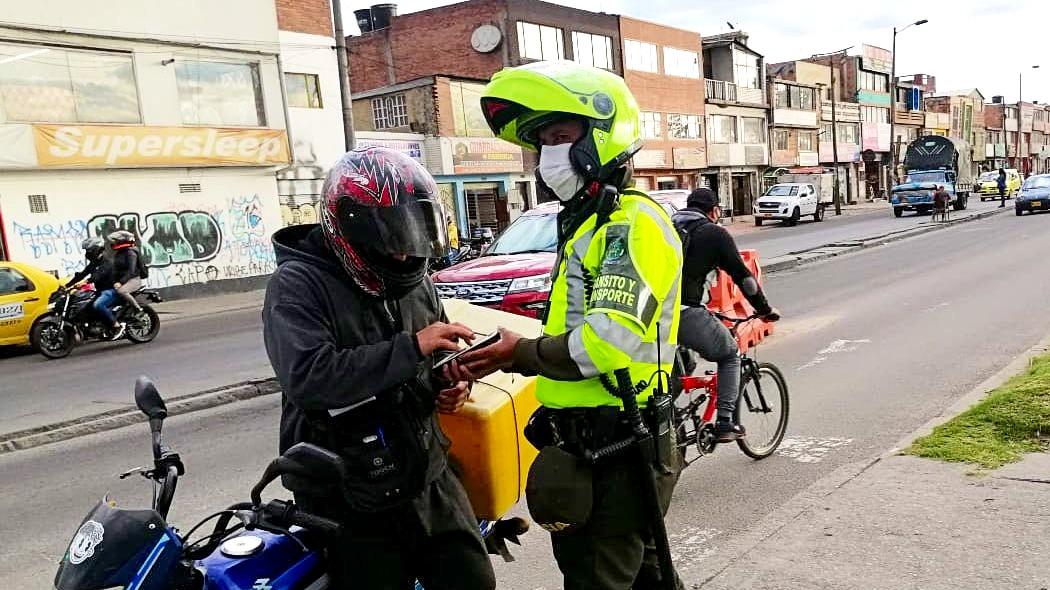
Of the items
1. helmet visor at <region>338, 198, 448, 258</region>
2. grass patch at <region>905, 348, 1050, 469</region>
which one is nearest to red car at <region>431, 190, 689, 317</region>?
grass patch at <region>905, 348, 1050, 469</region>

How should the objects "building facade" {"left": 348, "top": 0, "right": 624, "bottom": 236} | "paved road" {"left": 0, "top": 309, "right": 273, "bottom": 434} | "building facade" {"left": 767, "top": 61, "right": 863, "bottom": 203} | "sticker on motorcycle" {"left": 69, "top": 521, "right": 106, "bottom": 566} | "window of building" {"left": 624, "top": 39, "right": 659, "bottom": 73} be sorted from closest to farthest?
1. "sticker on motorcycle" {"left": 69, "top": 521, "right": 106, "bottom": 566}
2. "paved road" {"left": 0, "top": 309, "right": 273, "bottom": 434}
3. "building facade" {"left": 348, "top": 0, "right": 624, "bottom": 236}
4. "window of building" {"left": 624, "top": 39, "right": 659, "bottom": 73}
5. "building facade" {"left": 767, "top": 61, "right": 863, "bottom": 203}

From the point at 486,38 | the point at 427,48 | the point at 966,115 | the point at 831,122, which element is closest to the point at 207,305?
the point at 486,38

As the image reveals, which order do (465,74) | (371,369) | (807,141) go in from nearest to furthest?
(371,369) < (465,74) < (807,141)

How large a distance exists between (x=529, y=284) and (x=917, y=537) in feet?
21.4

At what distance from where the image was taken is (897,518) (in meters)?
3.94

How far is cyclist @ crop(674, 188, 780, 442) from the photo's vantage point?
5.09 metres

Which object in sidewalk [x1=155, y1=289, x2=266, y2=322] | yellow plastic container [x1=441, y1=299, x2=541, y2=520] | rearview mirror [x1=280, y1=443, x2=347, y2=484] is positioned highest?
rearview mirror [x1=280, y1=443, x2=347, y2=484]

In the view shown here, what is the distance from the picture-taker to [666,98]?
4444 cm

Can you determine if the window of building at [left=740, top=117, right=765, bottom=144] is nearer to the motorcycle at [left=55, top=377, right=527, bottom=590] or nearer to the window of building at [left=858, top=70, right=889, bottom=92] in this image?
the window of building at [left=858, top=70, right=889, bottom=92]

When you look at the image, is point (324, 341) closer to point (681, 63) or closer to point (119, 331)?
point (119, 331)

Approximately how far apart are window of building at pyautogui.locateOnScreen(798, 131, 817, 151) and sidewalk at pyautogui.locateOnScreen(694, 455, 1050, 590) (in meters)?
57.7

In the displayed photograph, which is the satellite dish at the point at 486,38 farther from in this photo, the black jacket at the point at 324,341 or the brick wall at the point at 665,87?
the black jacket at the point at 324,341

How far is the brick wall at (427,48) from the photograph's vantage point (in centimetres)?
3656

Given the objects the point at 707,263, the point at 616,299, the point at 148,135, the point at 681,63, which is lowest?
the point at 707,263
